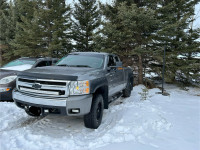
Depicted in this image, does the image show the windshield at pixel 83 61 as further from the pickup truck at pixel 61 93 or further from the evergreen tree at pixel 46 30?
the evergreen tree at pixel 46 30

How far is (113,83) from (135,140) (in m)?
2.16

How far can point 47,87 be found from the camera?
3.24 m

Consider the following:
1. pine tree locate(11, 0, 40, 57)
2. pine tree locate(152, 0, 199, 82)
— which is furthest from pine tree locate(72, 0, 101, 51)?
pine tree locate(152, 0, 199, 82)

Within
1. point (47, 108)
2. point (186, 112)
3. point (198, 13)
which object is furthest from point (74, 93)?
point (198, 13)

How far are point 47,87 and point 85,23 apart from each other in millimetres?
13732

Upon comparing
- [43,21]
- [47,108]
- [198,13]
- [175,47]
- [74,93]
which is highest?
[198,13]

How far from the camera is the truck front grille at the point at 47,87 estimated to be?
3.17 meters

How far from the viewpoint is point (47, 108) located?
3221 millimetres

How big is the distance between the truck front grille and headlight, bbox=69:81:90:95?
102mm

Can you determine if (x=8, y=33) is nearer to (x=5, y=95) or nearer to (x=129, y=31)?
(x=129, y=31)

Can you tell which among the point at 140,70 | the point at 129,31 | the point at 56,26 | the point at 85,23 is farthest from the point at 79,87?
the point at 85,23

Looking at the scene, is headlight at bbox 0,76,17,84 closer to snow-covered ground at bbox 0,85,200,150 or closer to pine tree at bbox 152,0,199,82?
snow-covered ground at bbox 0,85,200,150

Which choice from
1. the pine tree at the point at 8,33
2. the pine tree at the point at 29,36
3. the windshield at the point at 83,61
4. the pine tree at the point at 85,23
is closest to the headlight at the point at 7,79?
the windshield at the point at 83,61

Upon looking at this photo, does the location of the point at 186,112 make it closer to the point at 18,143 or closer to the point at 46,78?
the point at 46,78
